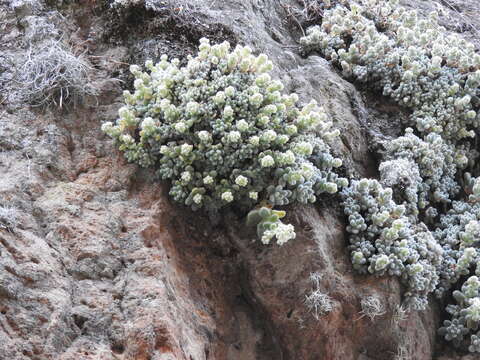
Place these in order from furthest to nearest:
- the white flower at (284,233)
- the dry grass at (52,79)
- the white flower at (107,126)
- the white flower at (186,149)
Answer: the dry grass at (52,79)
the white flower at (107,126)
the white flower at (186,149)
the white flower at (284,233)

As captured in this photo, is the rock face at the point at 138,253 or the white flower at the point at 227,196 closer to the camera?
the rock face at the point at 138,253

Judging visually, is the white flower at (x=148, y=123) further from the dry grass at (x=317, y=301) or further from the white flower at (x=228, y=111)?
the dry grass at (x=317, y=301)

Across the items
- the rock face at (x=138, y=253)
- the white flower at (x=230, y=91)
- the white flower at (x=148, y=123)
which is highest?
the white flower at (x=230, y=91)

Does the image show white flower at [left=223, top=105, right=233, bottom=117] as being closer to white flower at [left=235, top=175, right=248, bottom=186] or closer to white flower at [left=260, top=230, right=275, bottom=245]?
white flower at [left=235, top=175, right=248, bottom=186]

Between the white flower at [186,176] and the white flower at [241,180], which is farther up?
the white flower at [241,180]

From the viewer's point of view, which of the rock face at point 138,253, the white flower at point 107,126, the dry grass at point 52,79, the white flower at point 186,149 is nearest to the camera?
the rock face at point 138,253

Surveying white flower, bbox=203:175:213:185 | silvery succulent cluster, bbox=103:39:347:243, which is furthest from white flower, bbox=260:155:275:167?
white flower, bbox=203:175:213:185

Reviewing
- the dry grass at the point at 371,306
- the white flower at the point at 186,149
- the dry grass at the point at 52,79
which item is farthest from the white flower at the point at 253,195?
the dry grass at the point at 52,79
